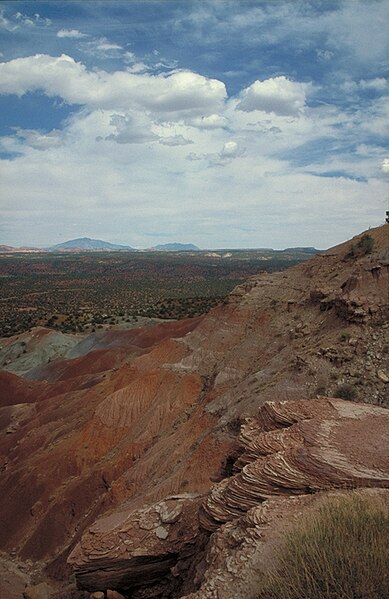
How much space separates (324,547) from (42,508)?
745 inches

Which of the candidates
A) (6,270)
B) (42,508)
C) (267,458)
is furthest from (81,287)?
(267,458)

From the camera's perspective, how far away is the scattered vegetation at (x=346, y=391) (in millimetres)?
14022

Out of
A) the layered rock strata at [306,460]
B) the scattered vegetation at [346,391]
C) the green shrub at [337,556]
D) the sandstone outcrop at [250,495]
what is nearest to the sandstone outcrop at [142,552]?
the sandstone outcrop at [250,495]

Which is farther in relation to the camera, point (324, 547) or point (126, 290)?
point (126, 290)

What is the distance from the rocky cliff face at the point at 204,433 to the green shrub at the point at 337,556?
3.57 ft

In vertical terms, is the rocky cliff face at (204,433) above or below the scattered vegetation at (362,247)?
below

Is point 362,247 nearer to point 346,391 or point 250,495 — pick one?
point 346,391

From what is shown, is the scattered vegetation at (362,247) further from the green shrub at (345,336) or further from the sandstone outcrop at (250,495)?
the sandstone outcrop at (250,495)

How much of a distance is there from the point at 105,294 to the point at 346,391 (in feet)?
319

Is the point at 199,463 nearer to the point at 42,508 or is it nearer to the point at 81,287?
the point at 42,508

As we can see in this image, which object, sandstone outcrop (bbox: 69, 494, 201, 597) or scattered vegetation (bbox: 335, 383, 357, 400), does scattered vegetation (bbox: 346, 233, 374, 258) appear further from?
sandstone outcrop (bbox: 69, 494, 201, 597)

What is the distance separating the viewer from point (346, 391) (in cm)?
1413

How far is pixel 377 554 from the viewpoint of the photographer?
5277 mm

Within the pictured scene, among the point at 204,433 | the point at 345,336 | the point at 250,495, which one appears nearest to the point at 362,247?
the point at 345,336
